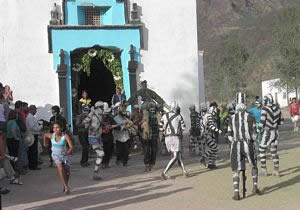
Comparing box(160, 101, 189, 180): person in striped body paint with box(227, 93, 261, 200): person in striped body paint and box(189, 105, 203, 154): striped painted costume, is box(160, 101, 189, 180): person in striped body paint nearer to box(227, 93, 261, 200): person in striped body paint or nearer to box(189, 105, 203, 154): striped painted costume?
box(227, 93, 261, 200): person in striped body paint

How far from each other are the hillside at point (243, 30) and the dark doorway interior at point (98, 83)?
65.7 metres

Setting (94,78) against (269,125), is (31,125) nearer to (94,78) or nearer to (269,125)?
(269,125)

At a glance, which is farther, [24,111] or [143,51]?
[143,51]

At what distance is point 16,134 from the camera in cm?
1278

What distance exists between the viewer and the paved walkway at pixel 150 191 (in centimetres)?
990

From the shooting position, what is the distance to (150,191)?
11.3 m

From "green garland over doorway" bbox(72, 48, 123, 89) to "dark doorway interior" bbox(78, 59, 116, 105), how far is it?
2261 mm

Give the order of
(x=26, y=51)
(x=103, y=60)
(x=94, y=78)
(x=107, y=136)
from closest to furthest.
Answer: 1. (x=107, y=136)
2. (x=26, y=51)
3. (x=103, y=60)
4. (x=94, y=78)

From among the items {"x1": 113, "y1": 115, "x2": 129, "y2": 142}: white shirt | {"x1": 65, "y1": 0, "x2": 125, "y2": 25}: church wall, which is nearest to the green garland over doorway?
{"x1": 65, "y1": 0, "x2": 125, "y2": 25}: church wall

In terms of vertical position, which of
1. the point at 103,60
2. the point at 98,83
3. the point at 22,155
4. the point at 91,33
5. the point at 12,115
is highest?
the point at 91,33

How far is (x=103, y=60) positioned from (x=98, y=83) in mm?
3617

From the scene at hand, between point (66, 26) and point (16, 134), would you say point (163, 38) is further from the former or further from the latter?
point (16, 134)

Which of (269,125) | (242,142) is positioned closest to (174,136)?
(269,125)

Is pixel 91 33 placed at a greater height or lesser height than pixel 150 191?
greater
